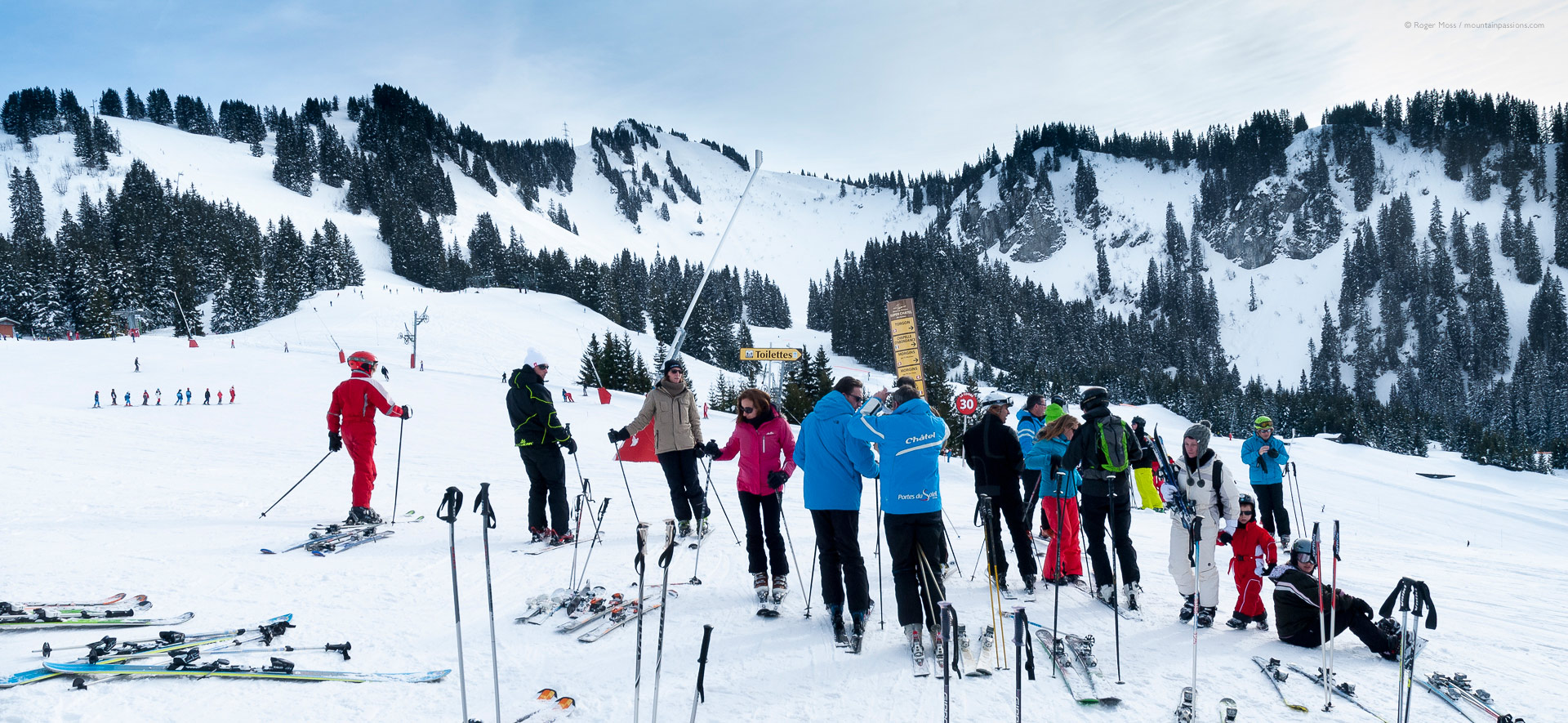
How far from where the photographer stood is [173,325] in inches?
2712

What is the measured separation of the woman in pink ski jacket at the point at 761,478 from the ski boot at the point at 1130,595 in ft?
9.66

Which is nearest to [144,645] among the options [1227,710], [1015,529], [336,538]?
[336,538]

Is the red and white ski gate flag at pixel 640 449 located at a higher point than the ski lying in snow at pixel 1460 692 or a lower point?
higher

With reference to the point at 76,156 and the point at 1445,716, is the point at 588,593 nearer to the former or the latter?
the point at 1445,716

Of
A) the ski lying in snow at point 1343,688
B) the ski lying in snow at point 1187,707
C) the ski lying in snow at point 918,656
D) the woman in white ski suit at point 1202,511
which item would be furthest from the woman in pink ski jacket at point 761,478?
the ski lying in snow at point 1343,688

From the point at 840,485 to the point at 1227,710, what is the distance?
257 centimetres

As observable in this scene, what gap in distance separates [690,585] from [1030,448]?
4.02 m

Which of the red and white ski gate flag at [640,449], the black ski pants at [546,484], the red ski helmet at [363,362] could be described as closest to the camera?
the black ski pants at [546,484]

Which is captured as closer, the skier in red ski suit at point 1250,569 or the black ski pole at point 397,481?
the skier in red ski suit at point 1250,569

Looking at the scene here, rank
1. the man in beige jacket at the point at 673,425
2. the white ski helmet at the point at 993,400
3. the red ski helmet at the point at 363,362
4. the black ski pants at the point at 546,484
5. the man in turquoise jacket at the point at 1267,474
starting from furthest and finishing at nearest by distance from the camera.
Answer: the man in turquoise jacket at the point at 1267,474 < the red ski helmet at the point at 363,362 < the black ski pants at the point at 546,484 < the man in beige jacket at the point at 673,425 < the white ski helmet at the point at 993,400

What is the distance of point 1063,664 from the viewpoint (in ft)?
15.1

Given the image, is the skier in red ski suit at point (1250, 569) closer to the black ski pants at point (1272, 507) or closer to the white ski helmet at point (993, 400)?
the white ski helmet at point (993, 400)

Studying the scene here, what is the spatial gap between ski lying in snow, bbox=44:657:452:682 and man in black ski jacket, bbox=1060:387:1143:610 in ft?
16.4

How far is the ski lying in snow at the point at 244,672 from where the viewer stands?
12.6ft
